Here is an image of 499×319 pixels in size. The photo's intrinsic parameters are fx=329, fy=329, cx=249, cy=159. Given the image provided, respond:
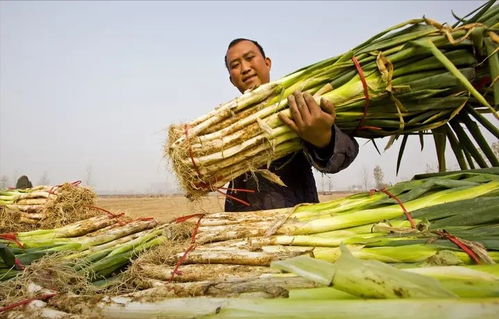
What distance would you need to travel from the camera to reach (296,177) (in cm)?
266

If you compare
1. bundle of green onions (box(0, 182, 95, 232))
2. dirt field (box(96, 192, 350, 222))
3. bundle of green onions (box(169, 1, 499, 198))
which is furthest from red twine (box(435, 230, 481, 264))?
bundle of green onions (box(0, 182, 95, 232))

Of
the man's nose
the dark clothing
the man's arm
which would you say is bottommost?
the dark clothing

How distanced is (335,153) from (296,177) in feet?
2.25

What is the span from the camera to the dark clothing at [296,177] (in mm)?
2059

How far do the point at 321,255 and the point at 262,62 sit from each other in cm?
200

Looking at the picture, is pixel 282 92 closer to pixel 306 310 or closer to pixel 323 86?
pixel 323 86

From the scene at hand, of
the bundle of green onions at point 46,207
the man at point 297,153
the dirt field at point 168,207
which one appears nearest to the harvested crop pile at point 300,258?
the dirt field at point 168,207

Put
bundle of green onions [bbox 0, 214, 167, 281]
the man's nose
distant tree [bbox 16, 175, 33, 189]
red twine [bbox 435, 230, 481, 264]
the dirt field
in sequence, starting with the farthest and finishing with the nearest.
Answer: distant tree [bbox 16, 175, 33, 189], the man's nose, the dirt field, bundle of green onions [bbox 0, 214, 167, 281], red twine [bbox 435, 230, 481, 264]

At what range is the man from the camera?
1.89 metres

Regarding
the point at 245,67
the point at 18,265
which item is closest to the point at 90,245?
the point at 18,265

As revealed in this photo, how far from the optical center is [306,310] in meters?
0.89

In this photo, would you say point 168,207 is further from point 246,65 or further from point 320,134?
point 320,134

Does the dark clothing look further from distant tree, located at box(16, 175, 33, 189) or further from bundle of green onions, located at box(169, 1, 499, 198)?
distant tree, located at box(16, 175, 33, 189)

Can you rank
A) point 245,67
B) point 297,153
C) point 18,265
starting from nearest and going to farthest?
point 18,265
point 297,153
point 245,67
